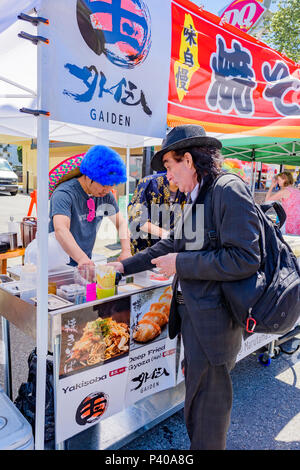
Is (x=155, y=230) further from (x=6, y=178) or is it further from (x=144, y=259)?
(x=6, y=178)

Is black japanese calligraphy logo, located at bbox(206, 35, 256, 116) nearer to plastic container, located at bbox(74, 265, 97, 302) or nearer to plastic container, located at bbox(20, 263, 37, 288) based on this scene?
plastic container, located at bbox(74, 265, 97, 302)

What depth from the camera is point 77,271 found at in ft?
6.58

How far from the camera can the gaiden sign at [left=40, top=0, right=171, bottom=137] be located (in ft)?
4.46

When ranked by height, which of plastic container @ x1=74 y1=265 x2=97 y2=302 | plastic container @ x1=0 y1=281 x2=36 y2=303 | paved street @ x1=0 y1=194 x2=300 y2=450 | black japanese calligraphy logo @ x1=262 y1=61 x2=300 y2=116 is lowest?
paved street @ x1=0 y1=194 x2=300 y2=450

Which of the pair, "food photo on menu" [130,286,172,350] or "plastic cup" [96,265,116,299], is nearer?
"plastic cup" [96,265,116,299]

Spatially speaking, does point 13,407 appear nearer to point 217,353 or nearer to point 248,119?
point 217,353

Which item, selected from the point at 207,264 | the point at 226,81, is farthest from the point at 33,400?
the point at 226,81

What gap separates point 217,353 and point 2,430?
1.01 meters

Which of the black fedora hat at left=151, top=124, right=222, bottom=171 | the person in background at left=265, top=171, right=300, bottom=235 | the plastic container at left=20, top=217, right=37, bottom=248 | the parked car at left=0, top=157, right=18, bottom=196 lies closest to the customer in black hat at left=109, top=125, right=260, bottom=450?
the black fedora hat at left=151, top=124, right=222, bottom=171

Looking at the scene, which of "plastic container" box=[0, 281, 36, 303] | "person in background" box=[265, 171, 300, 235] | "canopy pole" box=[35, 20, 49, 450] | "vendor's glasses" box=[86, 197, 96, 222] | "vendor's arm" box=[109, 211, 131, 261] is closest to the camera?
"canopy pole" box=[35, 20, 49, 450]

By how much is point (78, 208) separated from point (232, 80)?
1455mm

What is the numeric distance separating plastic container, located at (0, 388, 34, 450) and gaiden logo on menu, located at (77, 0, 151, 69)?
1711mm

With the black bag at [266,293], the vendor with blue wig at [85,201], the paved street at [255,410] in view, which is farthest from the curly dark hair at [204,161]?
the paved street at [255,410]
